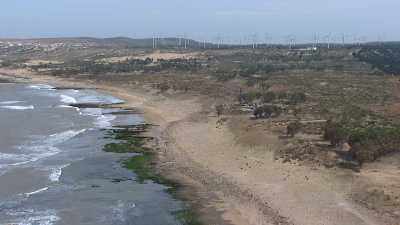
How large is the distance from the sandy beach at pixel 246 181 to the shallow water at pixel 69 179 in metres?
1.86

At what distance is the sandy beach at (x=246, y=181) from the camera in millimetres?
21078

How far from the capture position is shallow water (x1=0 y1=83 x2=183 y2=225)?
72.1 ft

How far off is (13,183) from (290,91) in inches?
1519

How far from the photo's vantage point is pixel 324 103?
1993 inches

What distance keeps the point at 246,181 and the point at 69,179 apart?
305 inches

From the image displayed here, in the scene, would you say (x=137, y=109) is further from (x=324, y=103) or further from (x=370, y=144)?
(x=370, y=144)

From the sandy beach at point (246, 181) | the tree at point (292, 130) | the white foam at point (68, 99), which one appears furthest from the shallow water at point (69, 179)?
the white foam at point (68, 99)

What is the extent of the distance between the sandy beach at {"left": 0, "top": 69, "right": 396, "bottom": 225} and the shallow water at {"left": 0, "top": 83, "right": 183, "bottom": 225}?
1.86 m

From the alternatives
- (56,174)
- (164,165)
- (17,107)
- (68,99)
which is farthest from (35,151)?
(68,99)

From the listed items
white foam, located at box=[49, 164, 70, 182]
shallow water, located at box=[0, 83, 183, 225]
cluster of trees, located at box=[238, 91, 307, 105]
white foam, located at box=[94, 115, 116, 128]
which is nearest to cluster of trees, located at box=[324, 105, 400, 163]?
shallow water, located at box=[0, 83, 183, 225]

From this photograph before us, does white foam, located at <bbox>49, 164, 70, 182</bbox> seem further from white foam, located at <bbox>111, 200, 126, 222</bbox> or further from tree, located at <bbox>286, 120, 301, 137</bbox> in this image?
tree, located at <bbox>286, 120, 301, 137</bbox>

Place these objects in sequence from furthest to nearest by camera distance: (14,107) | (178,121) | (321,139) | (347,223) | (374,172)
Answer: (14,107) < (178,121) < (321,139) < (374,172) < (347,223)

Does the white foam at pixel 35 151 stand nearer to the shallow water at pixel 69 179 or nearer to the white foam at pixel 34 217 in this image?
the shallow water at pixel 69 179

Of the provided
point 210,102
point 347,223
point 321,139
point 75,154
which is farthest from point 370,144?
point 210,102
